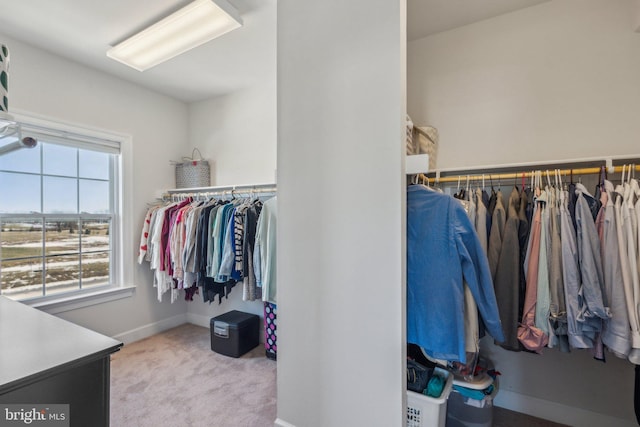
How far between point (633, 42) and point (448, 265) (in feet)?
5.76

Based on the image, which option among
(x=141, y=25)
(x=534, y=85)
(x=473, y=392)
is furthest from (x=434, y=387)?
(x=141, y=25)

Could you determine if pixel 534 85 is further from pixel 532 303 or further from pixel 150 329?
pixel 150 329

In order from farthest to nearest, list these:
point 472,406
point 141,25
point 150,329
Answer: point 150,329 < point 141,25 < point 472,406

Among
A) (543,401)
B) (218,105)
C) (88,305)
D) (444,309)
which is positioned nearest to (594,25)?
(444,309)

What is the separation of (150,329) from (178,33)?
9.33 feet

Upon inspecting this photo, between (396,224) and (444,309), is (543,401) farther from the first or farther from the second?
(396,224)

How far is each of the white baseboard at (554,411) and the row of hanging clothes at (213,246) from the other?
1741mm

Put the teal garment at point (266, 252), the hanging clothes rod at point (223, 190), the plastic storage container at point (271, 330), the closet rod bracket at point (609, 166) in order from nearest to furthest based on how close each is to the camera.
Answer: the closet rod bracket at point (609, 166), the teal garment at point (266, 252), the plastic storage container at point (271, 330), the hanging clothes rod at point (223, 190)

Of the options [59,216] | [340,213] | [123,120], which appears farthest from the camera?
[123,120]

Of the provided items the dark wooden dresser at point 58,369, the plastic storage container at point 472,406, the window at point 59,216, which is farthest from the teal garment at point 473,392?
the window at point 59,216

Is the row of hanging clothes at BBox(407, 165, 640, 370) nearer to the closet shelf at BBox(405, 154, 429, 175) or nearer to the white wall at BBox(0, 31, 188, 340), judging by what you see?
the closet shelf at BBox(405, 154, 429, 175)

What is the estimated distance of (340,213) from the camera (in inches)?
55.3

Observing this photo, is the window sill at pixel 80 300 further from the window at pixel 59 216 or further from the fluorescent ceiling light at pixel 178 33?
the fluorescent ceiling light at pixel 178 33

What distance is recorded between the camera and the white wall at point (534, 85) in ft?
5.49
